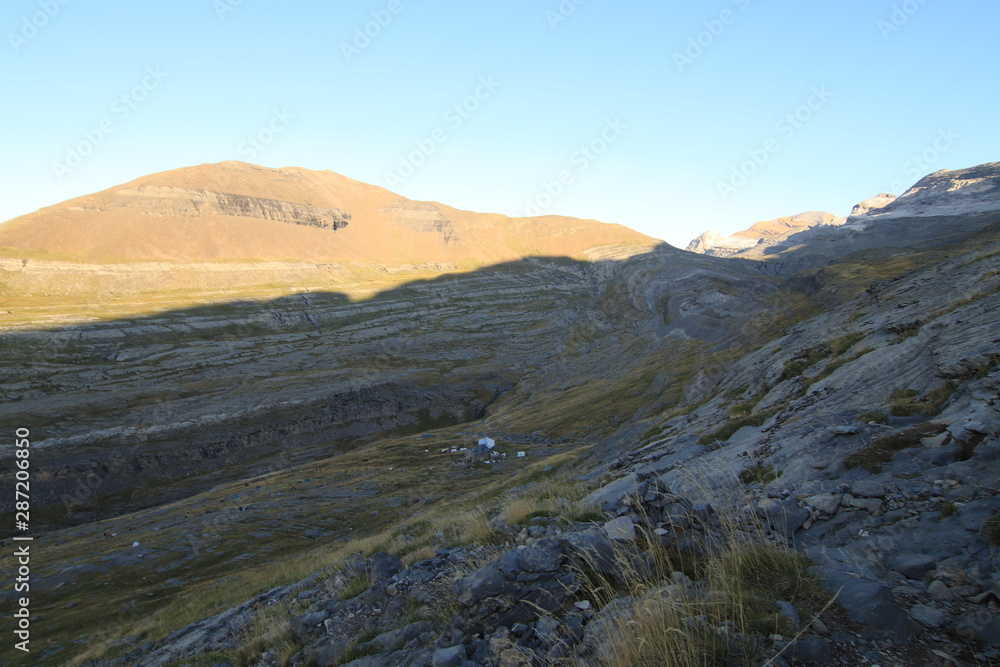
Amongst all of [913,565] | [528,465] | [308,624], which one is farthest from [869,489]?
[528,465]

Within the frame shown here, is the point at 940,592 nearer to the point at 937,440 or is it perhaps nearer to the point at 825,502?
the point at 825,502

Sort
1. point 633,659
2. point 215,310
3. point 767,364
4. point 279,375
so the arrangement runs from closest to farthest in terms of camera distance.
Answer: point 633,659 < point 767,364 < point 279,375 < point 215,310

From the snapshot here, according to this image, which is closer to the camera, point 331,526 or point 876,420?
point 876,420

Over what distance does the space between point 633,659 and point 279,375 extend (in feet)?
243

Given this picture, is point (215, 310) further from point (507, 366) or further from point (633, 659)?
point (633, 659)

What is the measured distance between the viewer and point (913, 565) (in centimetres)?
455

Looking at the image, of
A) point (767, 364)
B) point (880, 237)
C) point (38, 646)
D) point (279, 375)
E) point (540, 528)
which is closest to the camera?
point (540, 528)

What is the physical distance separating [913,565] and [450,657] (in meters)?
4.71

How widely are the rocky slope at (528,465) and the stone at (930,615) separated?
2 centimetres

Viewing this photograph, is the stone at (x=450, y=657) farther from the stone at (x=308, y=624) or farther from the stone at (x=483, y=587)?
the stone at (x=308, y=624)

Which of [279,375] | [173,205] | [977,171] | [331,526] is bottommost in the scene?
[331,526]

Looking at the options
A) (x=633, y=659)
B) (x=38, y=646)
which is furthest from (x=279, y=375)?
(x=633, y=659)

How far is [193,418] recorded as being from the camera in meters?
56.8

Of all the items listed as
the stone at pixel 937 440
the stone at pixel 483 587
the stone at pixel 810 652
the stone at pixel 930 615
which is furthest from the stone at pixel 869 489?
the stone at pixel 483 587
